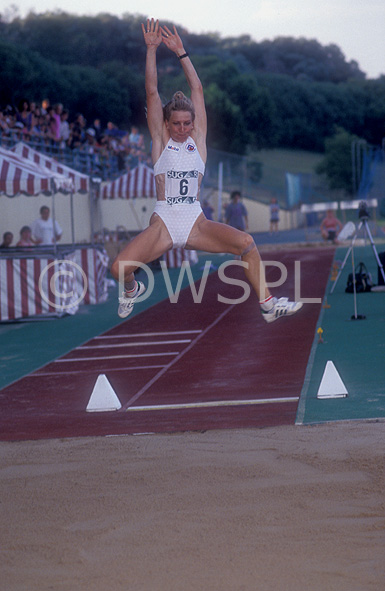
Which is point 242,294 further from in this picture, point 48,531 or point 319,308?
point 48,531

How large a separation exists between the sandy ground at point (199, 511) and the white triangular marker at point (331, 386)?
1.01m

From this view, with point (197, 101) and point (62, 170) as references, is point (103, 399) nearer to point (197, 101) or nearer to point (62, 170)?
point (197, 101)

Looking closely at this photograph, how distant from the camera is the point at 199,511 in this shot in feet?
16.9

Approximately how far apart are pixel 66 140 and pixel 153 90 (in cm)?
2297

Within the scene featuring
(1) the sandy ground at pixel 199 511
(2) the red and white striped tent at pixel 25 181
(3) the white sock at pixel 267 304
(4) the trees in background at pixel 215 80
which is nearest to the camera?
(1) the sandy ground at pixel 199 511

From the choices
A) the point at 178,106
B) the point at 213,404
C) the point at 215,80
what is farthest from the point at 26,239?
the point at 215,80

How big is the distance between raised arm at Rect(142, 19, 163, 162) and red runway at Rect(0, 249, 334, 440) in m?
2.74

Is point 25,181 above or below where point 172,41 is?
below

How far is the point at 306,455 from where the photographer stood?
624 centimetres

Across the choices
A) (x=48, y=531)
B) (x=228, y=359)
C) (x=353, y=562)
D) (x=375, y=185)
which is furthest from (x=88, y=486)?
(x=375, y=185)

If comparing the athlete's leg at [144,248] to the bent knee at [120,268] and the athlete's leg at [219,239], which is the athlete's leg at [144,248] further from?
the athlete's leg at [219,239]

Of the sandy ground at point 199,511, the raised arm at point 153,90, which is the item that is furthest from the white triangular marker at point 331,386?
the raised arm at point 153,90

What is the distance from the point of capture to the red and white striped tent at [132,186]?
23.6 metres

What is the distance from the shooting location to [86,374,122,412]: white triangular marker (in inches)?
327
